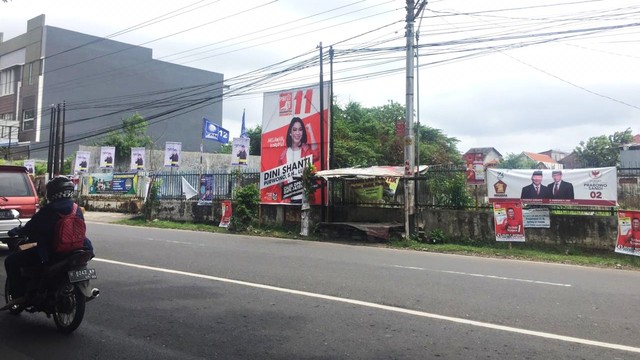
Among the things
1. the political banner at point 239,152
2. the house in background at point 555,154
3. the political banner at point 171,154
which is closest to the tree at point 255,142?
the political banner at point 171,154

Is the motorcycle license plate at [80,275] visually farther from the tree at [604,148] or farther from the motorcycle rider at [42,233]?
the tree at [604,148]

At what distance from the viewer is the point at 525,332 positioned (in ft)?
17.9

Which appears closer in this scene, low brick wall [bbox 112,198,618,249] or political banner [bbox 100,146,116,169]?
low brick wall [bbox 112,198,618,249]

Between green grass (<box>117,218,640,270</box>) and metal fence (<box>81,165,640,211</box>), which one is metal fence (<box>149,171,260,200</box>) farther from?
green grass (<box>117,218,640,270</box>)

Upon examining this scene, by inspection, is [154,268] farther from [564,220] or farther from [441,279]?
[564,220]

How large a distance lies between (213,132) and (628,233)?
2110 cm

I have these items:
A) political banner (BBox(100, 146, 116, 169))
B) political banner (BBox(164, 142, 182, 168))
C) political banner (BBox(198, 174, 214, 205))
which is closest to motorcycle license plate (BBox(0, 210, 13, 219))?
political banner (BBox(198, 174, 214, 205))

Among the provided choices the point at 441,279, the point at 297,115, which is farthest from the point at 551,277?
the point at 297,115

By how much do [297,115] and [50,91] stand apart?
3850cm

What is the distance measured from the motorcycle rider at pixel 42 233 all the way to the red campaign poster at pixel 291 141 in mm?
13474

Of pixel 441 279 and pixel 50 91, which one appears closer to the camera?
pixel 441 279

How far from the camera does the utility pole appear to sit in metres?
16.1

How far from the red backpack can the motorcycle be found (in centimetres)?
8

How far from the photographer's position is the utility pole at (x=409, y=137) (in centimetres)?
1612
